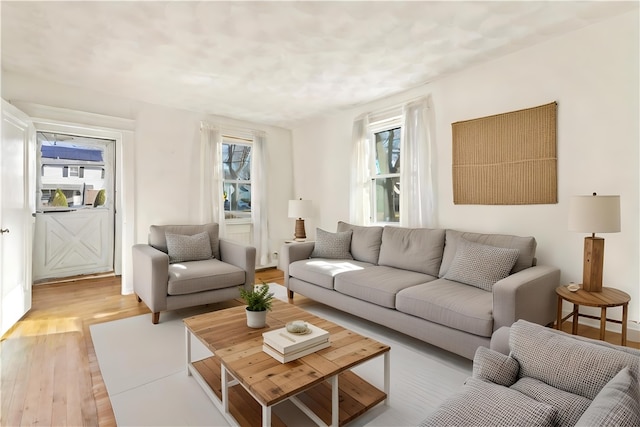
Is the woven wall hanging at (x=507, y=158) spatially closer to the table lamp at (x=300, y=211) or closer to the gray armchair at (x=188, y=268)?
the table lamp at (x=300, y=211)

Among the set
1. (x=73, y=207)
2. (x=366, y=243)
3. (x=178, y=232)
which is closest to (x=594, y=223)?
(x=366, y=243)

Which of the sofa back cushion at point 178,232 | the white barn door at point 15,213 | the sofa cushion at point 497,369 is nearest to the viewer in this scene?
the sofa cushion at point 497,369

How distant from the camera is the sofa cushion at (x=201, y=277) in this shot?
313cm

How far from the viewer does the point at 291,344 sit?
5.48ft

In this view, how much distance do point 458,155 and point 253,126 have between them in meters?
3.23

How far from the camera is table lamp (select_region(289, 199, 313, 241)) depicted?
496 cm

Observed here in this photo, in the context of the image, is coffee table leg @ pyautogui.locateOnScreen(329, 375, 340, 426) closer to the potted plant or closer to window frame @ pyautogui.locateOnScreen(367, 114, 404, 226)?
the potted plant

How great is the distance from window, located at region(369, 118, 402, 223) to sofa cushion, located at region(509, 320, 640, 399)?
9.53 ft

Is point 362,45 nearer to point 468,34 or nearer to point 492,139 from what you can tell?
point 468,34

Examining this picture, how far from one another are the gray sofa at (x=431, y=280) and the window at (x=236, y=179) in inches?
70.9

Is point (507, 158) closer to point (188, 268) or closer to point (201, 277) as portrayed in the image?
point (201, 277)

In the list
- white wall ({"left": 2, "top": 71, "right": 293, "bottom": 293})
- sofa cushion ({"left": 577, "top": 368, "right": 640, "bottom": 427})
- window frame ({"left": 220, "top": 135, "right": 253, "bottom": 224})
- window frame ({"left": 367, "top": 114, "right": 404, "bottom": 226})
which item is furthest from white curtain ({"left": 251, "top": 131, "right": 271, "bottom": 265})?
sofa cushion ({"left": 577, "top": 368, "right": 640, "bottom": 427})

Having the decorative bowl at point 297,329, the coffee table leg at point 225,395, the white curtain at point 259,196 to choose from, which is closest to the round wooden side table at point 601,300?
the decorative bowl at point 297,329

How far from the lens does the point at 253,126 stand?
17.4 ft
